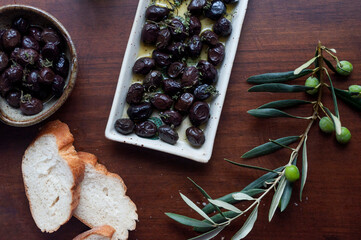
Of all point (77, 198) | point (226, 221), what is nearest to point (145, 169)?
point (77, 198)

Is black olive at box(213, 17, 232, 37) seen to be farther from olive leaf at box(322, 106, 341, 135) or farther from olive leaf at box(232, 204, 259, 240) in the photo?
olive leaf at box(232, 204, 259, 240)

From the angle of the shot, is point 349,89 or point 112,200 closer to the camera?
point 349,89

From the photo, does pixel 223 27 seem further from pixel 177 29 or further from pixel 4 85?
pixel 4 85

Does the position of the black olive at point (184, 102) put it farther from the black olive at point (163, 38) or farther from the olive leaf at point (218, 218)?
the olive leaf at point (218, 218)

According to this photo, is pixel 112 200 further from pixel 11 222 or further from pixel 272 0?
pixel 272 0

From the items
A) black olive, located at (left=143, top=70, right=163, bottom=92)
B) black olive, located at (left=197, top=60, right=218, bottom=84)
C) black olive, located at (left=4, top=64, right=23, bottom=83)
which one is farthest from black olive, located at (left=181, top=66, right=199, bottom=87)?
black olive, located at (left=4, top=64, right=23, bottom=83)

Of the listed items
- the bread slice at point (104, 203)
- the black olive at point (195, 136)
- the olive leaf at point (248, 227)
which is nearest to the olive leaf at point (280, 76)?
the black olive at point (195, 136)
